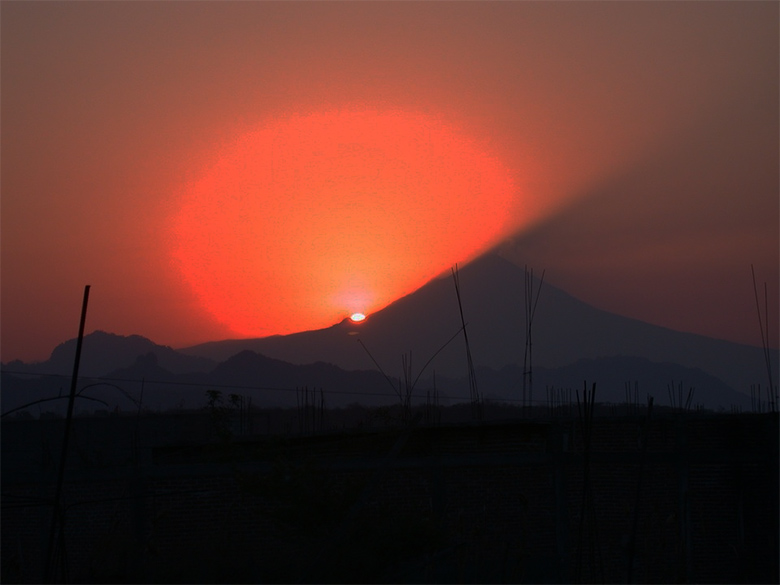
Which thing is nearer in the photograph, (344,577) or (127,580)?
(344,577)

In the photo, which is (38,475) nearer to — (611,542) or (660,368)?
(611,542)

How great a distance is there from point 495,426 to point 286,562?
488 cm

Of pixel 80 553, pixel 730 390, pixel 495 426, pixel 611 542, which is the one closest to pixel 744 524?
pixel 611 542

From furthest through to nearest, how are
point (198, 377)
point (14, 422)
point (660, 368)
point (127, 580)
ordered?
point (660, 368)
point (198, 377)
point (14, 422)
point (127, 580)

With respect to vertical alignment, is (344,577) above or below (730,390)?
below

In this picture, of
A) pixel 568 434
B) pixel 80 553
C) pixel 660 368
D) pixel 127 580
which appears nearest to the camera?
pixel 127 580

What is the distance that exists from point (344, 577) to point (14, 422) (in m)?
17.3

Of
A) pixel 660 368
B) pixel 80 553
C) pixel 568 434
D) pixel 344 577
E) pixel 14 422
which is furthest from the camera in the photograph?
pixel 660 368

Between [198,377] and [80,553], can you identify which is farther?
[198,377]

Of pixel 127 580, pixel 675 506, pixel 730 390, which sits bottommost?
pixel 127 580

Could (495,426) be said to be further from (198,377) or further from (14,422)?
(198,377)

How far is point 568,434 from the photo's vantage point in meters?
17.2

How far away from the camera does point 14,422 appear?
26469 millimetres

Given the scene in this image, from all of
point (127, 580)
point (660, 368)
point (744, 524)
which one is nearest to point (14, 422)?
point (127, 580)
